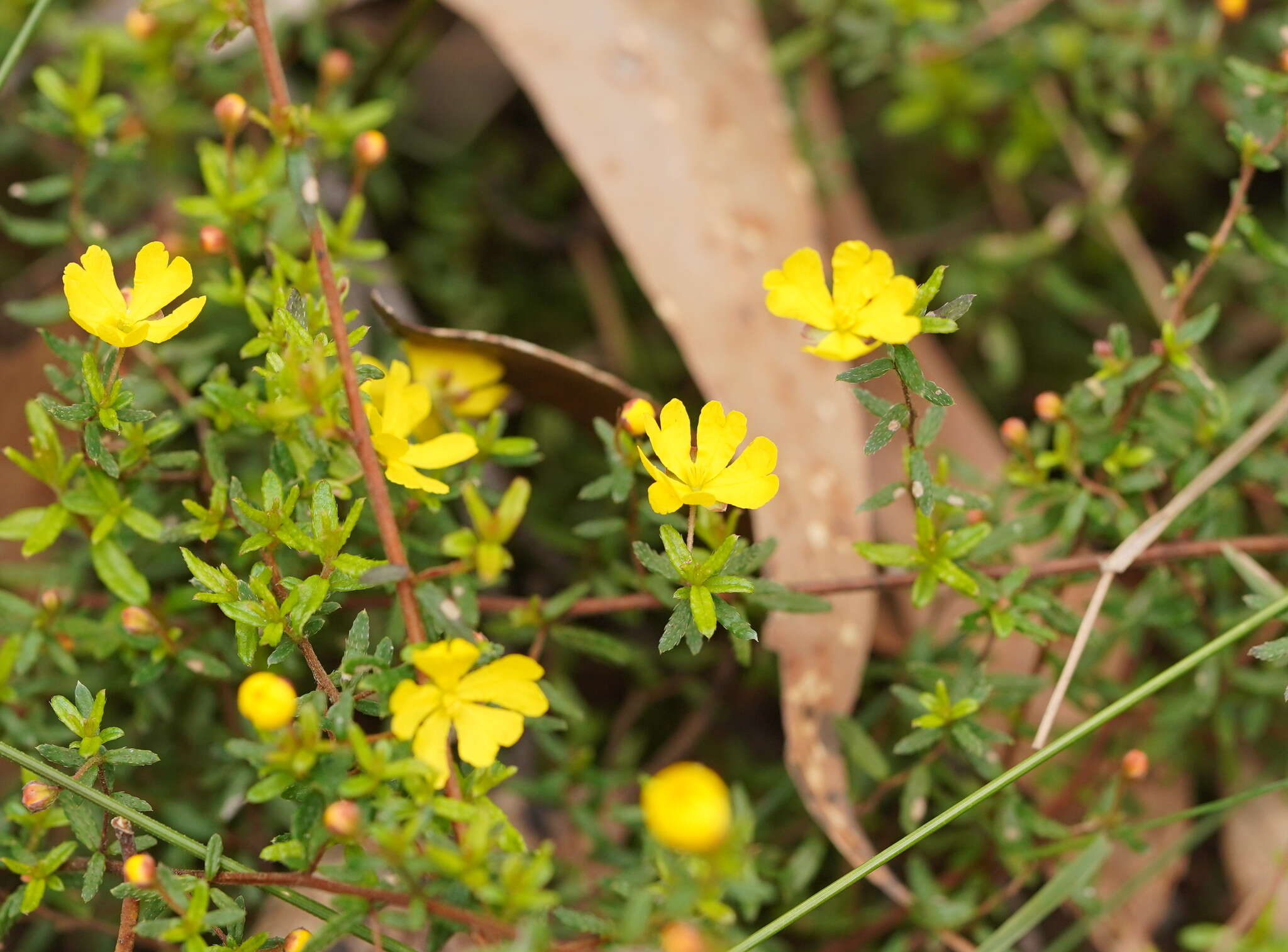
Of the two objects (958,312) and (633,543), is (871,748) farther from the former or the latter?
(958,312)

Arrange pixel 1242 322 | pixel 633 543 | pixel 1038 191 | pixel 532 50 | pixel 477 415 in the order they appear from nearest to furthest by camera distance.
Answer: pixel 633 543 → pixel 477 415 → pixel 532 50 → pixel 1242 322 → pixel 1038 191

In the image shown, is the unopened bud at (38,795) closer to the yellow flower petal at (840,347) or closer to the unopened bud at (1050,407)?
the yellow flower petal at (840,347)

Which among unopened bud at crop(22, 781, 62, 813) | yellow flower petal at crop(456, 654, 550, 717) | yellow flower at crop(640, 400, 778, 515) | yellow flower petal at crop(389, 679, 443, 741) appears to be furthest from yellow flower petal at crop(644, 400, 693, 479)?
→ unopened bud at crop(22, 781, 62, 813)

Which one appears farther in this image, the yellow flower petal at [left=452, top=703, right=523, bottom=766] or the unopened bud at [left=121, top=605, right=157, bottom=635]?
the unopened bud at [left=121, top=605, right=157, bottom=635]

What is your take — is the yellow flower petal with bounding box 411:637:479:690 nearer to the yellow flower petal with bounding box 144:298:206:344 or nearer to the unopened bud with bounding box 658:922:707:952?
the unopened bud with bounding box 658:922:707:952

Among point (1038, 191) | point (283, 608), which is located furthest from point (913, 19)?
point (283, 608)

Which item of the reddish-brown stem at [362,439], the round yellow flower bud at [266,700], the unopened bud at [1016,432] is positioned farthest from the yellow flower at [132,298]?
the unopened bud at [1016,432]

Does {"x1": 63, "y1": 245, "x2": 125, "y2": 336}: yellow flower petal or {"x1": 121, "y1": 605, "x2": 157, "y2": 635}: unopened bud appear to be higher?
{"x1": 63, "y1": 245, "x2": 125, "y2": 336}: yellow flower petal
